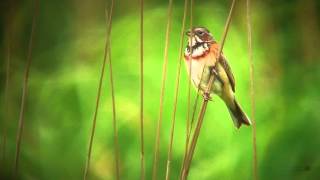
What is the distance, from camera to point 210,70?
5.10ft

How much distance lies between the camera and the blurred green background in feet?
5.24

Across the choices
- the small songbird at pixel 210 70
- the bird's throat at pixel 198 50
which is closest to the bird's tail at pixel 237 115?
the small songbird at pixel 210 70

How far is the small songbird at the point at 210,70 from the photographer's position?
1559 mm

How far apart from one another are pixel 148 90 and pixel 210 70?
26cm

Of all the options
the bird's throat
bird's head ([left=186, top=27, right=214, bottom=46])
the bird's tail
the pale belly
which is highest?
bird's head ([left=186, top=27, right=214, bottom=46])

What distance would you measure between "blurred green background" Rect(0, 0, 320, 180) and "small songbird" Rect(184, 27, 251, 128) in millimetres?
29

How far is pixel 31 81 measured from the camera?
179 centimetres

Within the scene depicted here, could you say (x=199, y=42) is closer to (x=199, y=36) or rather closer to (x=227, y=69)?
(x=199, y=36)

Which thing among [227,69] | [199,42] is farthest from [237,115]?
[199,42]

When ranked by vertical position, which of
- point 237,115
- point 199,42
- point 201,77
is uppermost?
point 199,42

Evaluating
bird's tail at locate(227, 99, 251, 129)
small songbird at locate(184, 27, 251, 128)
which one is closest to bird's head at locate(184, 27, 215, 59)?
small songbird at locate(184, 27, 251, 128)

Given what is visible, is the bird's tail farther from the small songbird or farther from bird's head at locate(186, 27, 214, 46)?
bird's head at locate(186, 27, 214, 46)

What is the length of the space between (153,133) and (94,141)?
0.22 meters

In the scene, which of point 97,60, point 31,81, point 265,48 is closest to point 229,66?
point 265,48
